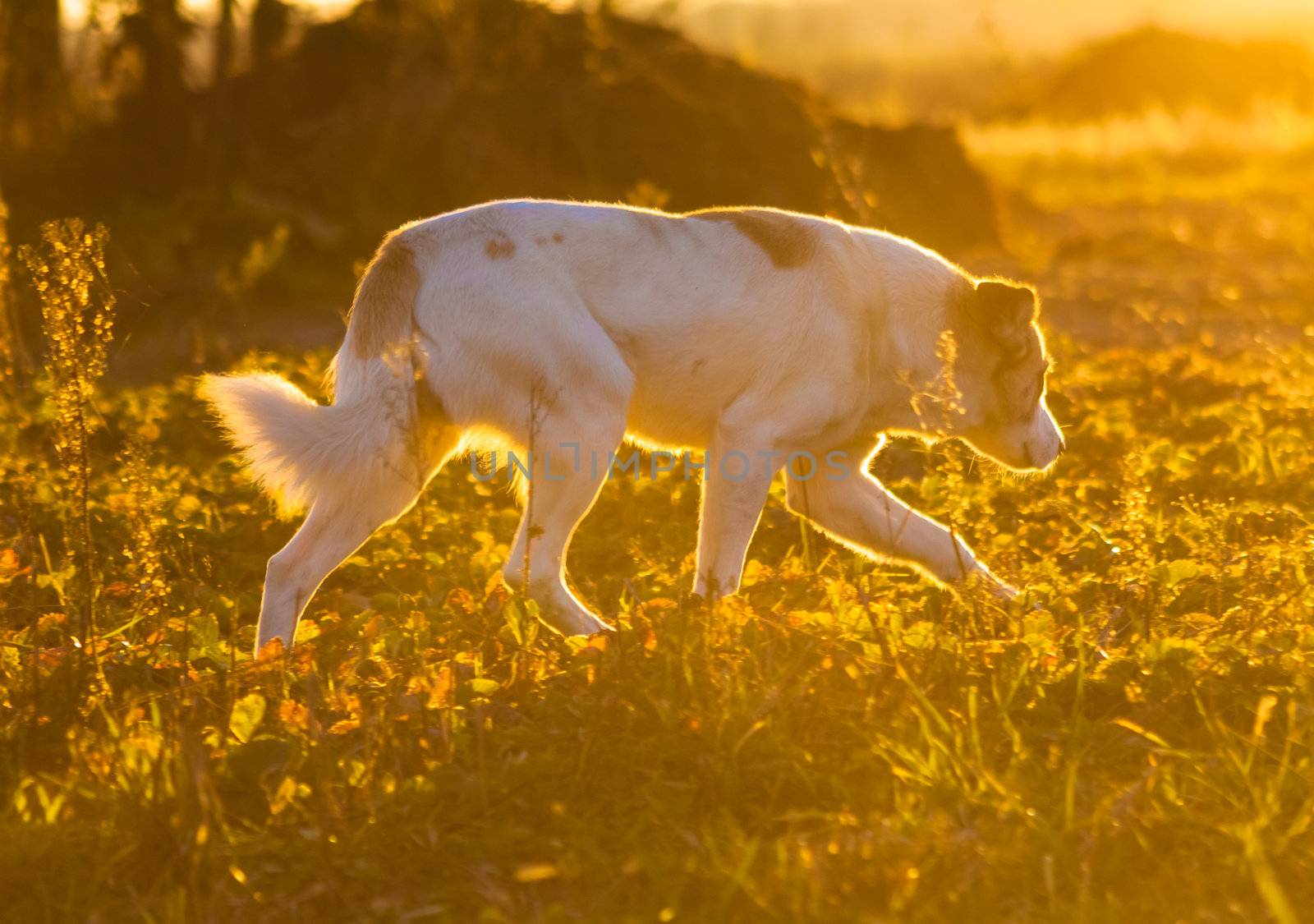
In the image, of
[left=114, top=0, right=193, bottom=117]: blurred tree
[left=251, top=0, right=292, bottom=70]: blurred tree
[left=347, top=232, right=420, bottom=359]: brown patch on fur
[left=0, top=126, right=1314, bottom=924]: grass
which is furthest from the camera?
[left=251, top=0, right=292, bottom=70]: blurred tree

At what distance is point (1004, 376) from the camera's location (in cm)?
525

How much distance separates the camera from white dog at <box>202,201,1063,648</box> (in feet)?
14.3

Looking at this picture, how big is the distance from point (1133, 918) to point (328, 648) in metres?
2.45

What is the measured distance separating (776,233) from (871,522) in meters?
1.02

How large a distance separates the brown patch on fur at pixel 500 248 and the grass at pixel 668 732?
0.97 metres

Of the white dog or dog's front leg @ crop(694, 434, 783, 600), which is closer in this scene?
the white dog

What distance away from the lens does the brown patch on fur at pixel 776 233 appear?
16.0 ft

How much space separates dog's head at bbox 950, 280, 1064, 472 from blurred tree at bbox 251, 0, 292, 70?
11529 millimetres

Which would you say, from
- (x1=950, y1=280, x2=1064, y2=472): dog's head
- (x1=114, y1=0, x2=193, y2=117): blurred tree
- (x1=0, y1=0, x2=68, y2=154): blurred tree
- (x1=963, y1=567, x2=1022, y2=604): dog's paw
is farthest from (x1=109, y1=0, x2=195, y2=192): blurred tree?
(x1=963, y1=567, x2=1022, y2=604): dog's paw

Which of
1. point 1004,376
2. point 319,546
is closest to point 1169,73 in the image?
point 1004,376

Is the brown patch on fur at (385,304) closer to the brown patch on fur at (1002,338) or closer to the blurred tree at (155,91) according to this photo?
the brown patch on fur at (1002,338)

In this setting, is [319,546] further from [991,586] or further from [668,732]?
[991,586]

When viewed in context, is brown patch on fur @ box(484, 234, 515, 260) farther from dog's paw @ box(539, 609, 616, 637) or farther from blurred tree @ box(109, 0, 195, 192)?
blurred tree @ box(109, 0, 195, 192)

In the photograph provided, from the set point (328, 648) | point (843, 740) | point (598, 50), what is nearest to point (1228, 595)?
point (843, 740)
